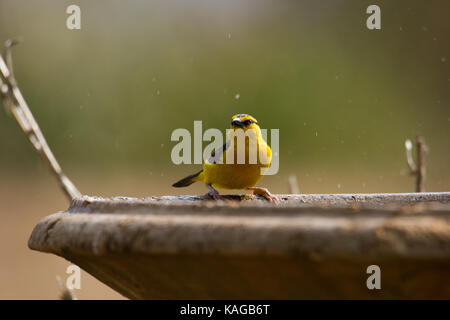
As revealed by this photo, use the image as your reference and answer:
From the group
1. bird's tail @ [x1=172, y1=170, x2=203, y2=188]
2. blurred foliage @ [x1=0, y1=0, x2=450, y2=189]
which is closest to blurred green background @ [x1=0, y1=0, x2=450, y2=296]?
blurred foliage @ [x1=0, y1=0, x2=450, y2=189]

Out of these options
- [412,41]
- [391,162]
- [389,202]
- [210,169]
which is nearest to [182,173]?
[391,162]

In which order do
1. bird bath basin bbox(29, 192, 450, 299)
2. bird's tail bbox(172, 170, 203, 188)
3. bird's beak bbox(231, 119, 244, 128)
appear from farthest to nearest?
bird's tail bbox(172, 170, 203, 188) < bird's beak bbox(231, 119, 244, 128) < bird bath basin bbox(29, 192, 450, 299)

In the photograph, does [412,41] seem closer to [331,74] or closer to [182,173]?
[331,74]

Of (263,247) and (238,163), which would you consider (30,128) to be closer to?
(238,163)

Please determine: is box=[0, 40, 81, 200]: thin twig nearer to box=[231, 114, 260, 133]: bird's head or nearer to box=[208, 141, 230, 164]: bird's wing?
box=[208, 141, 230, 164]: bird's wing

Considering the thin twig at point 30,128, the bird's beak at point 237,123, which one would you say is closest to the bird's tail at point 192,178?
the bird's beak at point 237,123

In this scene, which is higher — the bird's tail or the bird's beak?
the bird's beak
